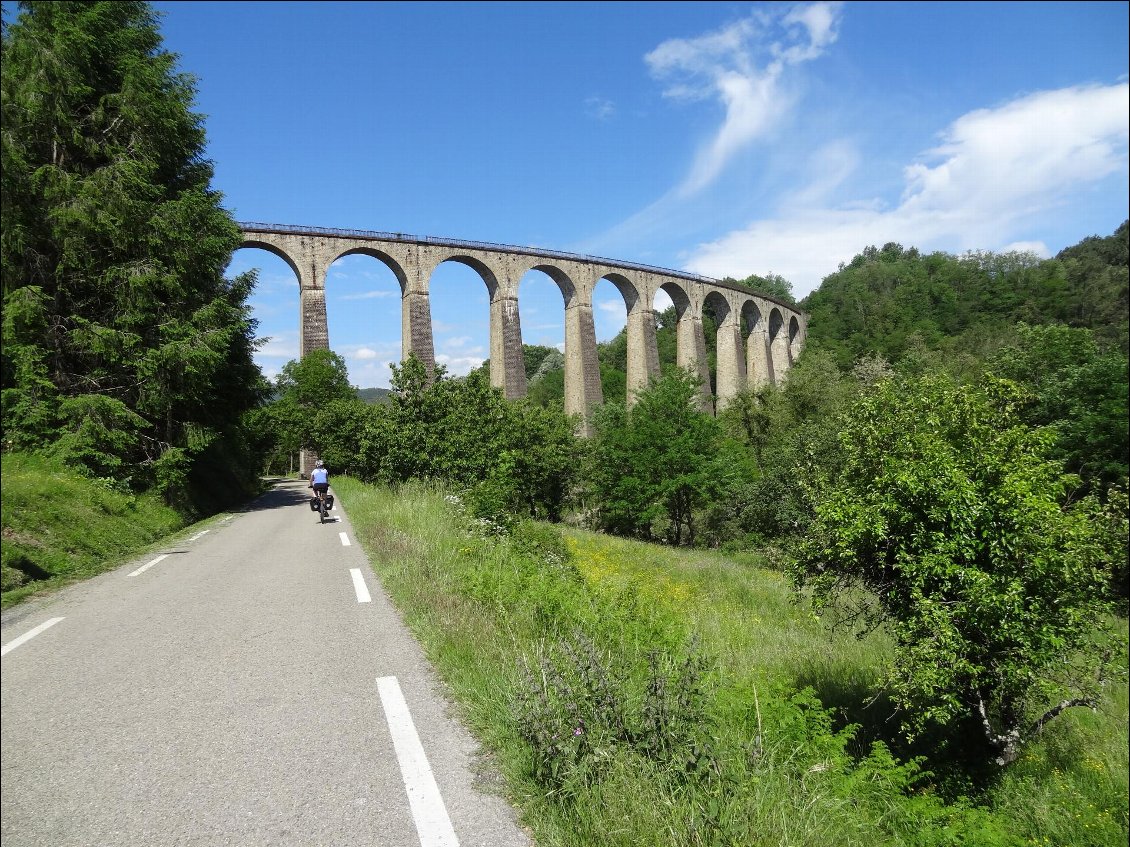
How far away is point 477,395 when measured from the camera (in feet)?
64.1

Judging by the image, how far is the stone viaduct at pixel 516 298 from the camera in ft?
114

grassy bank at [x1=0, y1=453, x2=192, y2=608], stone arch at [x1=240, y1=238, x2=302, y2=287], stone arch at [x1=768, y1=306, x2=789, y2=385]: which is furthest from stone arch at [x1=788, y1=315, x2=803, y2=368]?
grassy bank at [x1=0, y1=453, x2=192, y2=608]

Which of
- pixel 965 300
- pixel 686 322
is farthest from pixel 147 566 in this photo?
pixel 965 300

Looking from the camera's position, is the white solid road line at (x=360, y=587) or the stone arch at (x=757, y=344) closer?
the white solid road line at (x=360, y=587)

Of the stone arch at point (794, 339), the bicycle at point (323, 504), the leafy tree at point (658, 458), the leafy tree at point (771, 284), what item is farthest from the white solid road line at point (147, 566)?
the leafy tree at point (771, 284)

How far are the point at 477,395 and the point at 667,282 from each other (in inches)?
1419

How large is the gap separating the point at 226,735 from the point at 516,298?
39092 mm

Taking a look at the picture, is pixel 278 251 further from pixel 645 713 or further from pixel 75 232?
pixel 645 713

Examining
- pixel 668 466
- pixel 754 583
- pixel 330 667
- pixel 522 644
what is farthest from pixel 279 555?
pixel 668 466

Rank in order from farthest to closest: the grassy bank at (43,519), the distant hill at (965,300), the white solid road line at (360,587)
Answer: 1. the distant hill at (965,300)
2. the white solid road line at (360,587)
3. the grassy bank at (43,519)

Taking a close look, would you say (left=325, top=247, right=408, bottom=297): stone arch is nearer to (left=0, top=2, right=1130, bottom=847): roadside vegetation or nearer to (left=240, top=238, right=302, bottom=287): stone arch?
(left=240, top=238, right=302, bottom=287): stone arch

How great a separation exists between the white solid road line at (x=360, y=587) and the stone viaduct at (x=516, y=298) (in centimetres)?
1954

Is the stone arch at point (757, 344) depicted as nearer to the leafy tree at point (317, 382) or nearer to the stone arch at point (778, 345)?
the stone arch at point (778, 345)

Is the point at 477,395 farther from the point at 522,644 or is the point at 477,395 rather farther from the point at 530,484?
the point at 522,644
